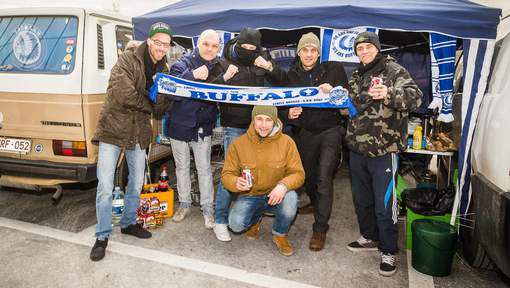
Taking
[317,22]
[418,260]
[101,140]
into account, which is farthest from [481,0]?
[101,140]

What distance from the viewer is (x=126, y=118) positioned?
3490mm

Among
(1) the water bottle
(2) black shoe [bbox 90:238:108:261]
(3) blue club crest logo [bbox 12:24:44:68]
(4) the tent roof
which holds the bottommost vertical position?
(2) black shoe [bbox 90:238:108:261]

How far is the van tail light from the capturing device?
3.98 metres

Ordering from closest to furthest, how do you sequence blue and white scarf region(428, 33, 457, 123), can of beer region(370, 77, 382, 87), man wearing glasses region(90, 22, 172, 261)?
can of beer region(370, 77, 382, 87), man wearing glasses region(90, 22, 172, 261), blue and white scarf region(428, 33, 457, 123)

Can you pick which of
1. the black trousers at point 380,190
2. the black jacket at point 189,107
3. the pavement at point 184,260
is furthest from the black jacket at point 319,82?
the pavement at point 184,260

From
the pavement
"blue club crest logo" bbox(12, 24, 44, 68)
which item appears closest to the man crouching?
the pavement

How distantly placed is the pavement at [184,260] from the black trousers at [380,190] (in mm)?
366

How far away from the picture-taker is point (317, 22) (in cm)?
398

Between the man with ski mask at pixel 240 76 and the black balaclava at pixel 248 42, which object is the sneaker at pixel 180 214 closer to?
the man with ski mask at pixel 240 76

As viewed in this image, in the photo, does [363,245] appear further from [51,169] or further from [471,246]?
[51,169]

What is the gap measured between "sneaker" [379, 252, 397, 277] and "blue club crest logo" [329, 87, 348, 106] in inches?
58.7

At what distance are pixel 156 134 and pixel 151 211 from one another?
1.29 meters

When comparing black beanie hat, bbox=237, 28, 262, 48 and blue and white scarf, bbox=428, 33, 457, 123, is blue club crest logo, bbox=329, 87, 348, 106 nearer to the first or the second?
black beanie hat, bbox=237, 28, 262, 48

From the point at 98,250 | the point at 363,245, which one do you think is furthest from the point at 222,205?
the point at 363,245
